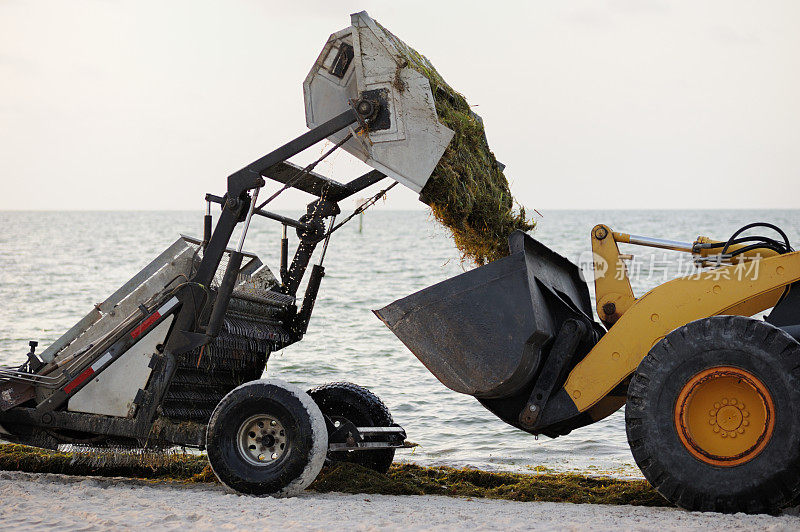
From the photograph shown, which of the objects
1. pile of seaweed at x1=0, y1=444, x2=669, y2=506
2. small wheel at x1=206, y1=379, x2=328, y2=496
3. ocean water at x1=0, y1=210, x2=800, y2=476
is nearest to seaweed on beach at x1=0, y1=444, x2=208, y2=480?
pile of seaweed at x1=0, y1=444, x2=669, y2=506

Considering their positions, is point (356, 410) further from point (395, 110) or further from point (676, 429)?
point (676, 429)

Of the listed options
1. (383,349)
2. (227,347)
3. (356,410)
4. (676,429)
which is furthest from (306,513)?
(383,349)

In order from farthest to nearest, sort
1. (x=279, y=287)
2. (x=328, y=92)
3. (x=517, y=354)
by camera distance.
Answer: (x=279, y=287), (x=328, y=92), (x=517, y=354)

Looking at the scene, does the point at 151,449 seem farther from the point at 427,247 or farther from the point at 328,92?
the point at 427,247

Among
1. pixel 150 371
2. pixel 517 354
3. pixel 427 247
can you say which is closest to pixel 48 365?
pixel 150 371

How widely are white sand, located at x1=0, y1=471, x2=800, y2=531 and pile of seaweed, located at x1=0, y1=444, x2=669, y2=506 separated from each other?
36cm

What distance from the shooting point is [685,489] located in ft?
18.4

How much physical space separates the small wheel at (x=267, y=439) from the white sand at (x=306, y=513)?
149 millimetres

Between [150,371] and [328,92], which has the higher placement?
[328,92]

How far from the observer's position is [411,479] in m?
7.52

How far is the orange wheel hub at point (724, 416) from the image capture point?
217 inches

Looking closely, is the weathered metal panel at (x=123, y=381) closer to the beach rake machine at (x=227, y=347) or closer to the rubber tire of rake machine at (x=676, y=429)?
the beach rake machine at (x=227, y=347)

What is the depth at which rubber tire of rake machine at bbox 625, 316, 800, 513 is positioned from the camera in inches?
212

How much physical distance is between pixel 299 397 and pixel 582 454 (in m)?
4.18
